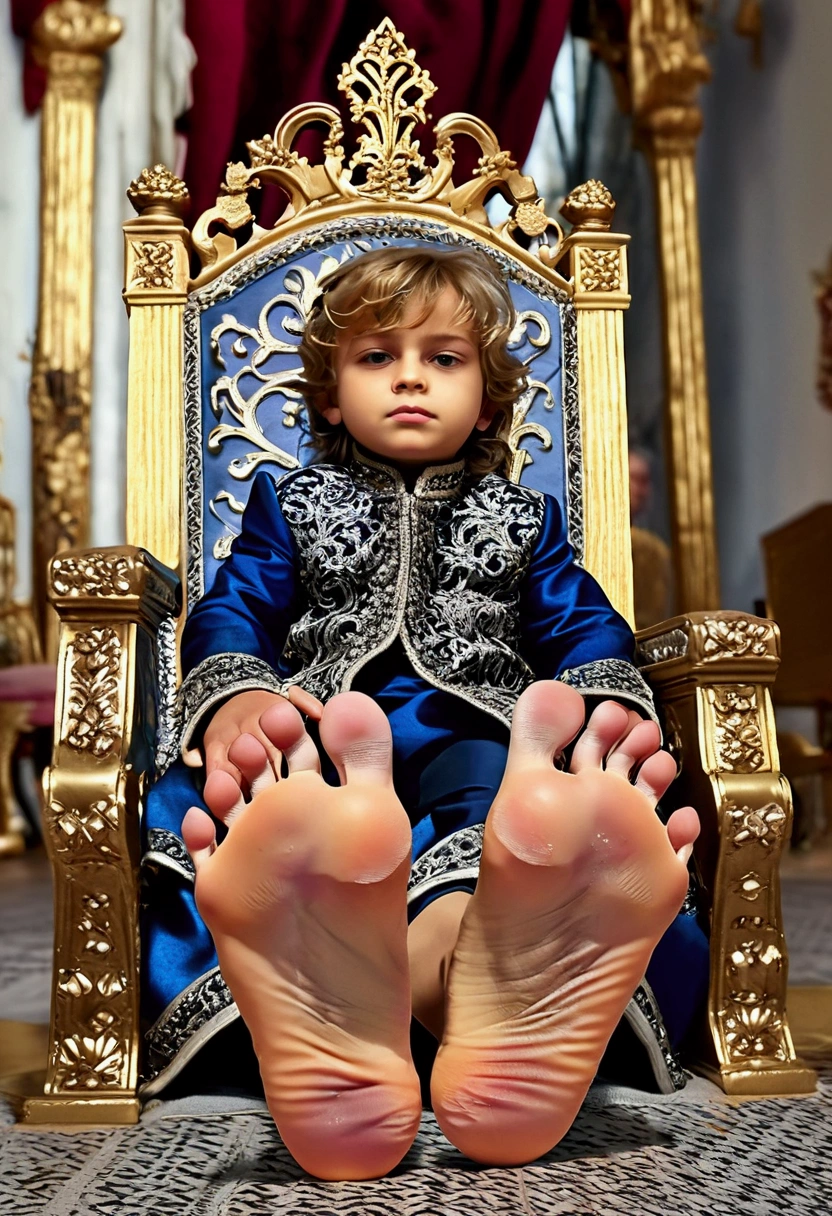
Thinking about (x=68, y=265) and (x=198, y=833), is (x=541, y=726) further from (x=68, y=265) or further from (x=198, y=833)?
(x=68, y=265)

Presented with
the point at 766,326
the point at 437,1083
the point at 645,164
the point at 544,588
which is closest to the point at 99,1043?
the point at 437,1083

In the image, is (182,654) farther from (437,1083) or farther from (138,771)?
(437,1083)

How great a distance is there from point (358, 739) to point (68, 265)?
321cm

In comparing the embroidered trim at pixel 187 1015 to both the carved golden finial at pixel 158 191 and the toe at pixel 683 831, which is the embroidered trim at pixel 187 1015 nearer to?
the toe at pixel 683 831

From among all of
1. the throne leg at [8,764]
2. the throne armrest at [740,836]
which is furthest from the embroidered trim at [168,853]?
the throne leg at [8,764]

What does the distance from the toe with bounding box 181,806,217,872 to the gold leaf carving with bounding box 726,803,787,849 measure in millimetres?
513

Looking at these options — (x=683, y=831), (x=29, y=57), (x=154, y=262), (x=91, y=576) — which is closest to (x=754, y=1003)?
(x=683, y=831)

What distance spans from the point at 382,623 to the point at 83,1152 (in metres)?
0.54

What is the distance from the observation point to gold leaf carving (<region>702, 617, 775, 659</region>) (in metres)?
1.18

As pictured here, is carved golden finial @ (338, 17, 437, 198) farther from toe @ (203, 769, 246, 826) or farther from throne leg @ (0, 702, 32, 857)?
throne leg @ (0, 702, 32, 857)

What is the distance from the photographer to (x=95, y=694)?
1.13 meters

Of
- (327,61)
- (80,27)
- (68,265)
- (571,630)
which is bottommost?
(571,630)

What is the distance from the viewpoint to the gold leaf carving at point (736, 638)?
1180 millimetres

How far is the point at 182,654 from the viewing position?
123 centimetres
